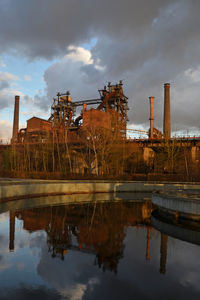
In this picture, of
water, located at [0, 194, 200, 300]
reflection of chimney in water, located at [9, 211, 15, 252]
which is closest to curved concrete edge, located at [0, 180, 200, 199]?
reflection of chimney in water, located at [9, 211, 15, 252]

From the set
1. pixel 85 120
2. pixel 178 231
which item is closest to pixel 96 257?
pixel 178 231

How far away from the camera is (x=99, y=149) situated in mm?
35594

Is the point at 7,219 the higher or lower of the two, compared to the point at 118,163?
lower

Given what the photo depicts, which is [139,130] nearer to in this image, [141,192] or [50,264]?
[141,192]

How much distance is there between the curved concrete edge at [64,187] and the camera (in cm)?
1733

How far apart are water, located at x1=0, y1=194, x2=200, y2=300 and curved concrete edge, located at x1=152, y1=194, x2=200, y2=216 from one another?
671 millimetres

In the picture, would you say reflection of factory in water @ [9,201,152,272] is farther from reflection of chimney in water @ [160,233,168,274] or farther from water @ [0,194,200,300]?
reflection of chimney in water @ [160,233,168,274]

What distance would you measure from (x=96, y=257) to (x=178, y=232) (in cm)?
437

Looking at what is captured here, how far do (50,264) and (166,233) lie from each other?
520 centimetres

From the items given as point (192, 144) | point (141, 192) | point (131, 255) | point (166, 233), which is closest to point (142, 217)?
point (166, 233)

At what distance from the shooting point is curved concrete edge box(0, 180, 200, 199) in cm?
1733

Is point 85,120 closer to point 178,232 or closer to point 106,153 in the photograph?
point 106,153

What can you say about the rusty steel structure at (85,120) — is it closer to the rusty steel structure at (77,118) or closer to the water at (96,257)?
the rusty steel structure at (77,118)

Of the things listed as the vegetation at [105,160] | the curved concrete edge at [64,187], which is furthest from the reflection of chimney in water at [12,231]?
the vegetation at [105,160]
